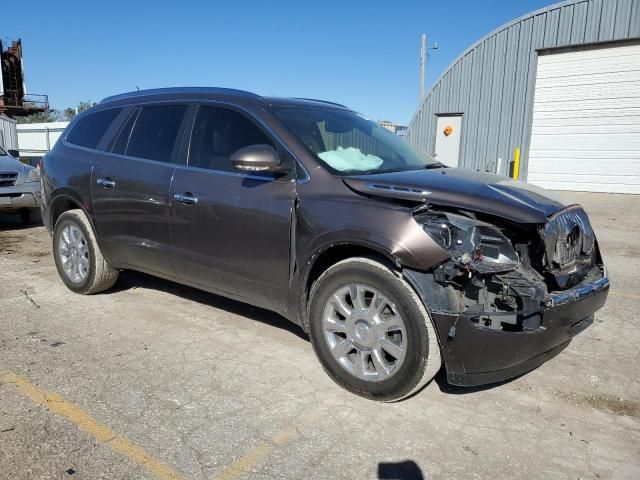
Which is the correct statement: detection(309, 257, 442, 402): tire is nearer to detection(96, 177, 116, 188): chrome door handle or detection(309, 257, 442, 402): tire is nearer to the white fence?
detection(96, 177, 116, 188): chrome door handle

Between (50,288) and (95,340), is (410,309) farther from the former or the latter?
(50,288)

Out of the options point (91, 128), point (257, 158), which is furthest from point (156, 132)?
point (257, 158)

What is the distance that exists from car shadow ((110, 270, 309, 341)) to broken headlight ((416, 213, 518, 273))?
1611 millimetres

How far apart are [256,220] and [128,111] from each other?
206 centimetres

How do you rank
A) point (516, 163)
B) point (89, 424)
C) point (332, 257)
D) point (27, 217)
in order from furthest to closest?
point (516, 163)
point (27, 217)
point (332, 257)
point (89, 424)

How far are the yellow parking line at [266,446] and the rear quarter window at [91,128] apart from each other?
3356 mm

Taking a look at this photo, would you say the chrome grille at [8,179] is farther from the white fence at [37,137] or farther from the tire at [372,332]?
the white fence at [37,137]

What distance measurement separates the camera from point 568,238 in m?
3.05

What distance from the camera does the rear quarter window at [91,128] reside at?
4781 mm

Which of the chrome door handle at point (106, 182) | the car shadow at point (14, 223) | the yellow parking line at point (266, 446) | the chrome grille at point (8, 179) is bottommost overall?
the car shadow at point (14, 223)

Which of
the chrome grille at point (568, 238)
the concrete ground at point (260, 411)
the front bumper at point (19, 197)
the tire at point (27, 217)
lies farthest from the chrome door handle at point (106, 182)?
the tire at point (27, 217)

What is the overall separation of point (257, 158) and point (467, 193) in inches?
51.4

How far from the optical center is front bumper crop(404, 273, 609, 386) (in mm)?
2652

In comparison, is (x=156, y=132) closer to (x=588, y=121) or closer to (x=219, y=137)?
(x=219, y=137)
